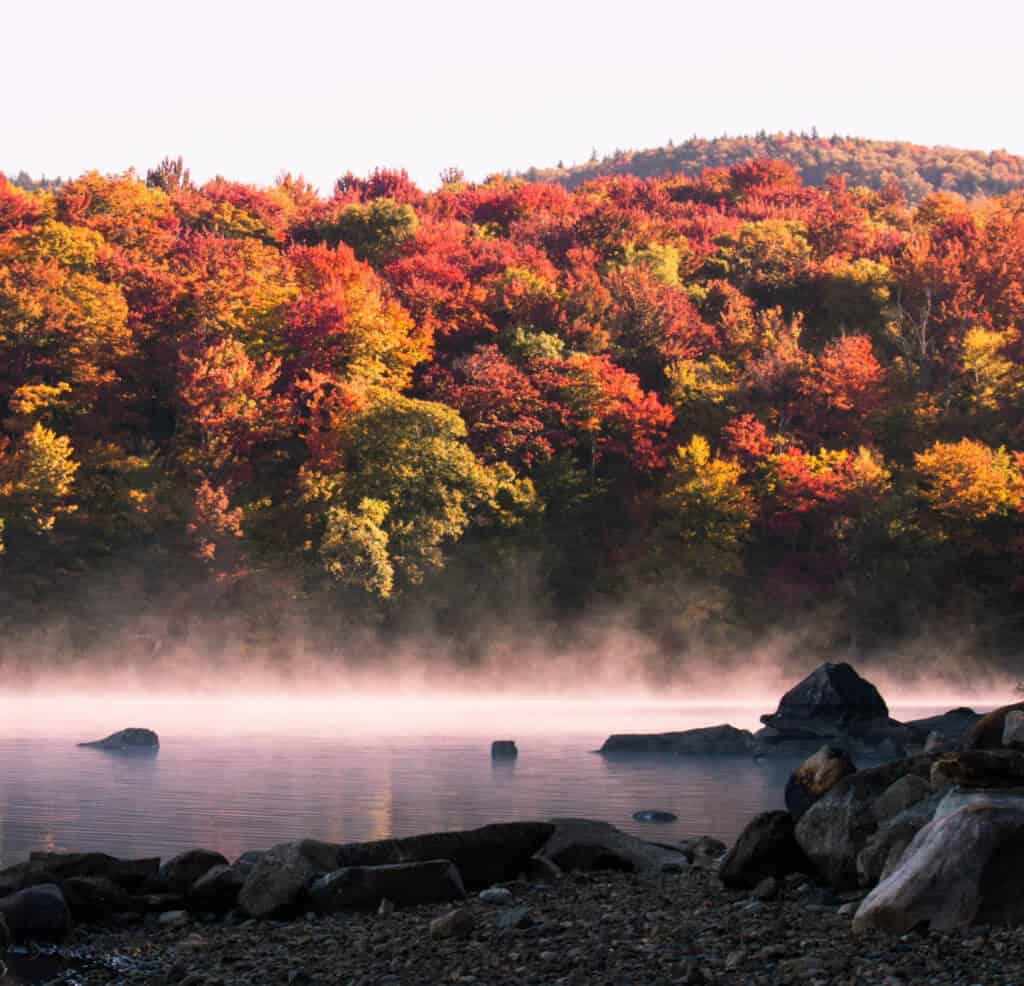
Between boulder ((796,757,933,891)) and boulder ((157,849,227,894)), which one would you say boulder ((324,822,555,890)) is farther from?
boulder ((796,757,933,891))

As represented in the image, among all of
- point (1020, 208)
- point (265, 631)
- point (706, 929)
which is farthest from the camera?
point (1020, 208)

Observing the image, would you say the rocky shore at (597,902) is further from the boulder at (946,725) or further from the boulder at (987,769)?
the boulder at (946,725)

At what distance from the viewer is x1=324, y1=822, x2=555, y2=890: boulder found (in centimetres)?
1711

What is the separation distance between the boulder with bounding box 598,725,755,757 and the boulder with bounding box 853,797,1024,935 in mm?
25379

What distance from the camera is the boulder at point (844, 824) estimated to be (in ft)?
50.6

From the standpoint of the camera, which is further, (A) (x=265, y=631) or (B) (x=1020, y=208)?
(B) (x=1020, y=208)

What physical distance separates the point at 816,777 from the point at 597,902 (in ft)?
16.0

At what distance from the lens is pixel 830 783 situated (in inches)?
738

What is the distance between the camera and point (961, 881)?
42.1ft

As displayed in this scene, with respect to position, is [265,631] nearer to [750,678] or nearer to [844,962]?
[750,678]

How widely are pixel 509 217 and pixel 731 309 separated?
→ 97.3 ft

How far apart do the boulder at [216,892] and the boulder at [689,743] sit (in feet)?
74.8

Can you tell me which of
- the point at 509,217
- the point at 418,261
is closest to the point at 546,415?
the point at 418,261

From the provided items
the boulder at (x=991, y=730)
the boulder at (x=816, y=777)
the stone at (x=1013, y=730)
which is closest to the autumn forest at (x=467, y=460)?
the boulder at (x=816, y=777)
